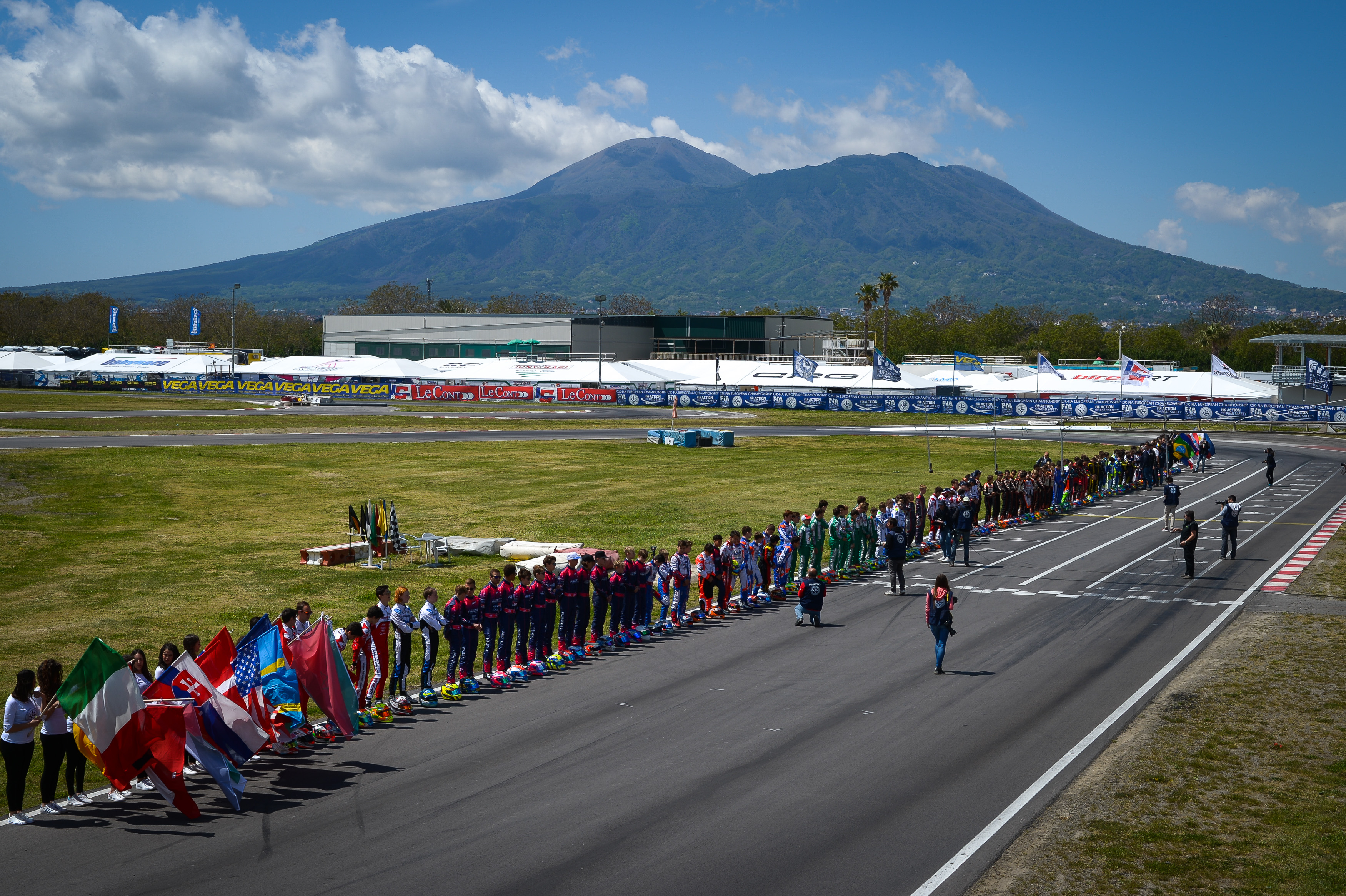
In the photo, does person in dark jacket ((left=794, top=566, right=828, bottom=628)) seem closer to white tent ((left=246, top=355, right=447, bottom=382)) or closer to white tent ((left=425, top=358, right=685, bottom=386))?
white tent ((left=425, top=358, right=685, bottom=386))

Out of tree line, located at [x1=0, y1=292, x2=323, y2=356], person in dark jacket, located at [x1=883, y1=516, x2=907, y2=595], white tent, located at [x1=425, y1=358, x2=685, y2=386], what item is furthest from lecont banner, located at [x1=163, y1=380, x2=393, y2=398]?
person in dark jacket, located at [x1=883, y1=516, x2=907, y2=595]

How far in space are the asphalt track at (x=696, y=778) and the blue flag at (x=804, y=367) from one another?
77.2 metres

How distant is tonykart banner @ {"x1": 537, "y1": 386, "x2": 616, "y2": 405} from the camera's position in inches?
4119

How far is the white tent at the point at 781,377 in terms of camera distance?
334 ft

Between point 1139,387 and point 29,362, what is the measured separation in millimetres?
126672

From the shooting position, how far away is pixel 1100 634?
65.0ft

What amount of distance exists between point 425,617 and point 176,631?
6.57m

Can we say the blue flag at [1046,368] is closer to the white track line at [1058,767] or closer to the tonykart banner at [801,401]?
the tonykart banner at [801,401]

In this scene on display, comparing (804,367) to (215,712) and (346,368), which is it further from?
(215,712)

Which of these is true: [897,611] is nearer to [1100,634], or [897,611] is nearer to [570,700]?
[1100,634]

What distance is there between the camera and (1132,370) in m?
81.6

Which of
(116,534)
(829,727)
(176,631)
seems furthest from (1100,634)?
(116,534)

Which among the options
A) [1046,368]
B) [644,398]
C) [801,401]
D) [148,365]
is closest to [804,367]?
[801,401]

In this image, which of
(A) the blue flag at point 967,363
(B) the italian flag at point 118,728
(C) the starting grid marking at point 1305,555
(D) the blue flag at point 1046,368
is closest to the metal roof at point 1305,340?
(D) the blue flag at point 1046,368
